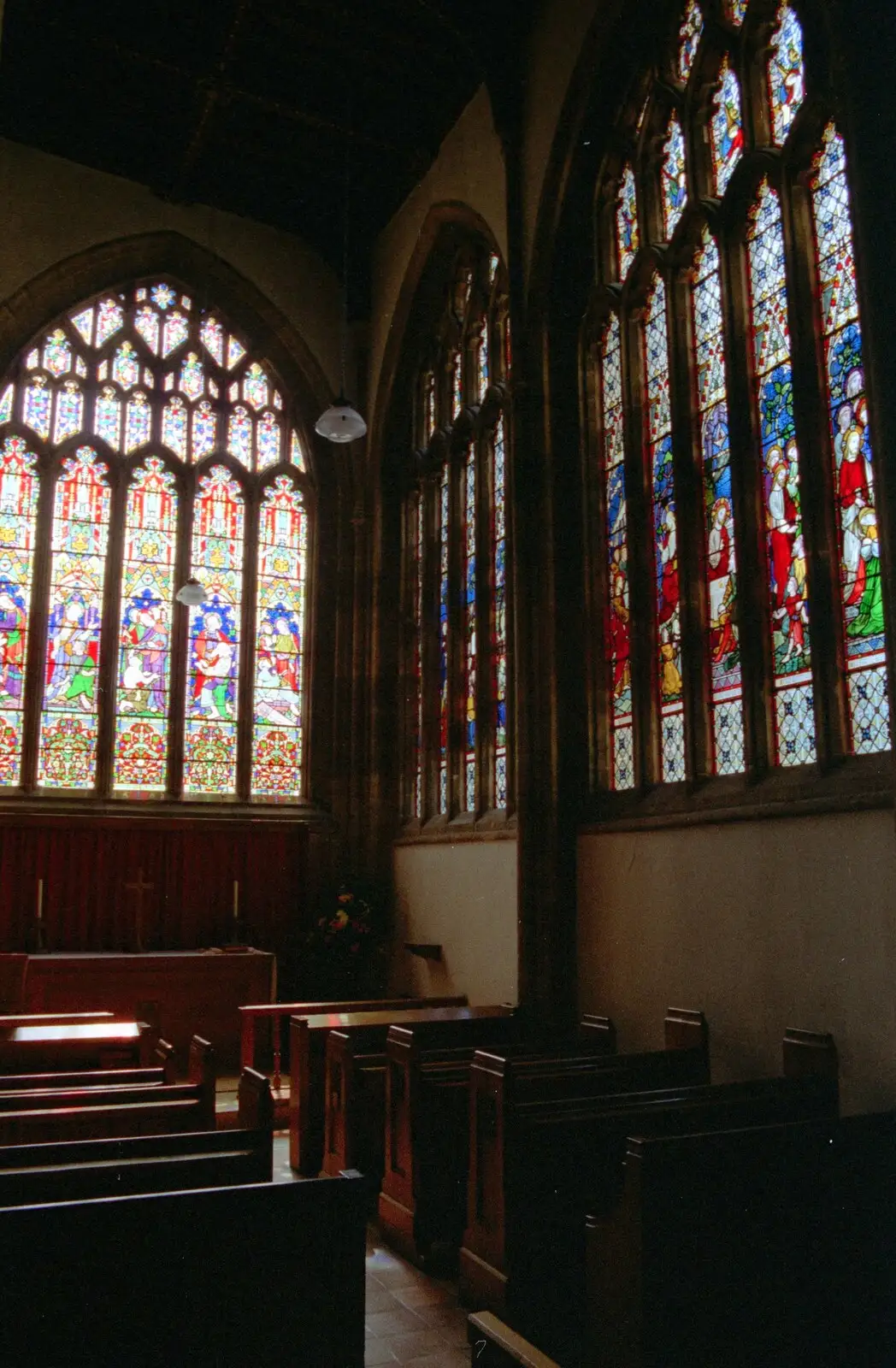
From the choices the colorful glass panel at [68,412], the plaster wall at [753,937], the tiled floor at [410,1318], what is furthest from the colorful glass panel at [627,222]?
the tiled floor at [410,1318]

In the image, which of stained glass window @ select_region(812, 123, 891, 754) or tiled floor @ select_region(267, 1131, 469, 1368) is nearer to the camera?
tiled floor @ select_region(267, 1131, 469, 1368)

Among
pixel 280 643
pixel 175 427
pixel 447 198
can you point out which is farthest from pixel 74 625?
pixel 447 198

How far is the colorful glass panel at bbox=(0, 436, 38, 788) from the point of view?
1030cm

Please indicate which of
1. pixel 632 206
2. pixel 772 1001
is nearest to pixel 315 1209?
pixel 772 1001

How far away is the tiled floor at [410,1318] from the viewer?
13.1ft

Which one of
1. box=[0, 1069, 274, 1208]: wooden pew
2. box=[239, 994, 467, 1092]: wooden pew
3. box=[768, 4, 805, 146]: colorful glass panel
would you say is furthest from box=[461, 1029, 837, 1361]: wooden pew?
box=[768, 4, 805, 146]: colorful glass panel

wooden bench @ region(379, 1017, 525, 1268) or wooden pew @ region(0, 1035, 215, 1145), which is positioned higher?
wooden pew @ region(0, 1035, 215, 1145)

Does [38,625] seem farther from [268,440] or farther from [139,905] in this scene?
[268,440]

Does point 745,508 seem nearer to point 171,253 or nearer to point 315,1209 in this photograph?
point 315,1209

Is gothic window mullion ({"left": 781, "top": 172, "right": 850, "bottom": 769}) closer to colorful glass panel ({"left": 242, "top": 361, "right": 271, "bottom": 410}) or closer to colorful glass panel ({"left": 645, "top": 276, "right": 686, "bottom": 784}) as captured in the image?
colorful glass panel ({"left": 645, "top": 276, "right": 686, "bottom": 784})

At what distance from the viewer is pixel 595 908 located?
7359 mm

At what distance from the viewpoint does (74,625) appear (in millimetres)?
10766

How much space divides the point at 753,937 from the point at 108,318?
954cm

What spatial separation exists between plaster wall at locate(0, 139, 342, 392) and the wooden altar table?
22.0ft
